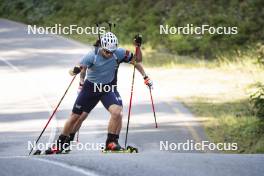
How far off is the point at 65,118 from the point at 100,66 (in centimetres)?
606

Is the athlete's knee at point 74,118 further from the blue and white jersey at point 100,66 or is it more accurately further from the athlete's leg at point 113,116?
the blue and white jersey at point 100,66

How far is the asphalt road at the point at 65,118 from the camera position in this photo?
27.9 feet

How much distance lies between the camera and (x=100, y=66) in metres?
11.2

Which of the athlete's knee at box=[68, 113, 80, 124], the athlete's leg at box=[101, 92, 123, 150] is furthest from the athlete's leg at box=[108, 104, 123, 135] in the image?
the athlete's knee at box=[68, 113, 80, 124]

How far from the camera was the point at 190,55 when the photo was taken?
92.0 ft

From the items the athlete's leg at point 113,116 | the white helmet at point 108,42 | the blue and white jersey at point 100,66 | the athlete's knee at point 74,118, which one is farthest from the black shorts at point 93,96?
the white helmet at point 108,42

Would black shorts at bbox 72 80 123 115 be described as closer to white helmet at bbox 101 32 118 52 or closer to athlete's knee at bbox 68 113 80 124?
athlete's knee at bbox 68 113 80 124

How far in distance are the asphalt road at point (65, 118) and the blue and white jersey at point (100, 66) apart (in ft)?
5.85

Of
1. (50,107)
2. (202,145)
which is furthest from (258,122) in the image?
(50,107)

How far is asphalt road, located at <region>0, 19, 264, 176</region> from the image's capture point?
334 inches

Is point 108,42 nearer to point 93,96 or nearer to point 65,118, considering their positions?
point 93,96

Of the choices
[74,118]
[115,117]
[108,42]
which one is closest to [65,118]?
[74,118]

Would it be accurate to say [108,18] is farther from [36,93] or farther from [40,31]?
[36,93]

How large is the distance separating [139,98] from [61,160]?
34.4ft
